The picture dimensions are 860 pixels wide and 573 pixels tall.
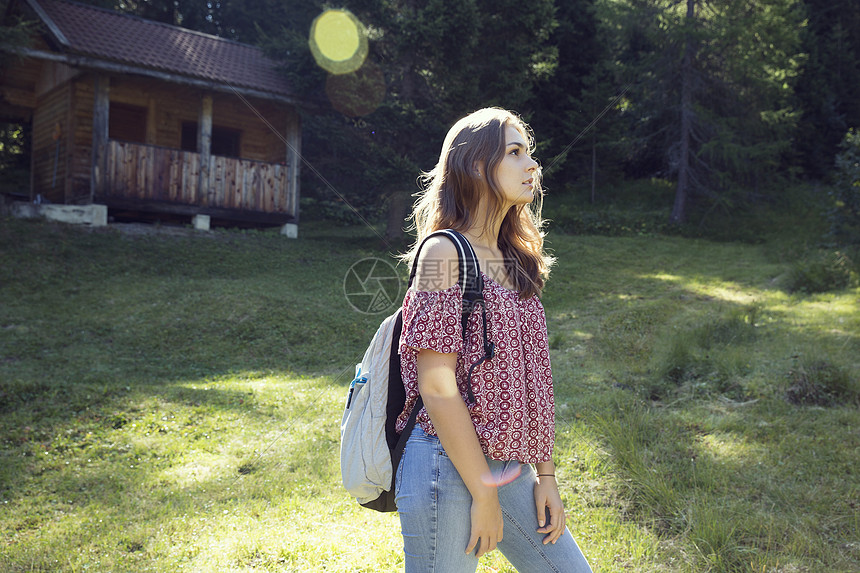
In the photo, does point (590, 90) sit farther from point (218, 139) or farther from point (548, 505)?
point (548, 505)

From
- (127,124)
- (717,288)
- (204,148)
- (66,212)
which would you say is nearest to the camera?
(717,288)

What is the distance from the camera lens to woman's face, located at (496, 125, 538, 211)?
1.85 meters

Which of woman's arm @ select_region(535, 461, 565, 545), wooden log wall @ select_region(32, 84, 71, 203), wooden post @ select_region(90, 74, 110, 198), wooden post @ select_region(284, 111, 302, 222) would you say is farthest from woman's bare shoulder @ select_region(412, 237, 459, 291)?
wooden log wall @ select_region(32, 84, 71, 203)

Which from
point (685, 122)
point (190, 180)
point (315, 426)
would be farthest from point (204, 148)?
point (685, 122)

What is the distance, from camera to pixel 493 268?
1.89 meters

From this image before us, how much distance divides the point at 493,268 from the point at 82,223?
13455 millimetres

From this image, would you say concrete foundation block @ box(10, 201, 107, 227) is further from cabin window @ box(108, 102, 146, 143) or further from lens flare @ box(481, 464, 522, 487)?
lens flare @ box(481, 464, 522, 487)

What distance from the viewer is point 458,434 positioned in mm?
1581

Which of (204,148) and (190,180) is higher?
(204,148)

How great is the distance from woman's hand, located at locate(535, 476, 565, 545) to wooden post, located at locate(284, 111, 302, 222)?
47.9 ft

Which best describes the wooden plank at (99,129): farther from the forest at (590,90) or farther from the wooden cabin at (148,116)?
the forest at (590,90)

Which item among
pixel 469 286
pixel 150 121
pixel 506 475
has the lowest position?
pixel 506 475

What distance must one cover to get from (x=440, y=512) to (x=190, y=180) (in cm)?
1392

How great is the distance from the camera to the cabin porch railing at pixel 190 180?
1323 cm
